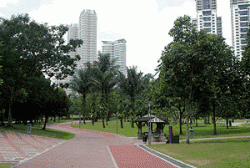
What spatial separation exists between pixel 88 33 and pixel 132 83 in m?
135

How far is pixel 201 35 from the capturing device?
20.0m

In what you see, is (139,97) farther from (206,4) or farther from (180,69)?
(206,4)

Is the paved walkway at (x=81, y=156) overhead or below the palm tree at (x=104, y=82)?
below

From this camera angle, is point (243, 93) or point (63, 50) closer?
point (243, 93)

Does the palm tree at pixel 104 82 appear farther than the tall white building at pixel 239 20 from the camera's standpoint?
No

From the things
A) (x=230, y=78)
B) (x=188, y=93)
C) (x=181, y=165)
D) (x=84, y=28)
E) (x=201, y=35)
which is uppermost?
(x=84, y=28)

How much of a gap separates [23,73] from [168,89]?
18.3m

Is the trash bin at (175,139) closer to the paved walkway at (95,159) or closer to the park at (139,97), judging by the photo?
the park at (139,97)

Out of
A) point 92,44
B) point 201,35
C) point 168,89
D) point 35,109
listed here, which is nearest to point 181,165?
point 168,89

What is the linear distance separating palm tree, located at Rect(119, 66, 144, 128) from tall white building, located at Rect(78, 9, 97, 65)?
12735cm

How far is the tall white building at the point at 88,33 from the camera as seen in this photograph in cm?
17200

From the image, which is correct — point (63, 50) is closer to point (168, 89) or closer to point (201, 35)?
point (168, 89)

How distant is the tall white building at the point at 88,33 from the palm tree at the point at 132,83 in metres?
127

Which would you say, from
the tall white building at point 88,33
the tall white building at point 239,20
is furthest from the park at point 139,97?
the tall white building at point 88,33
